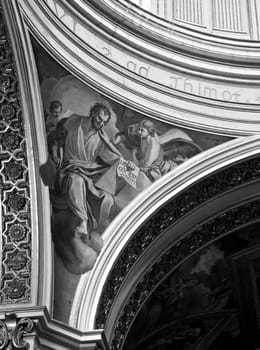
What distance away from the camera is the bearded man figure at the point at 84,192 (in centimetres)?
1062

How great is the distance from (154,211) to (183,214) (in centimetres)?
73

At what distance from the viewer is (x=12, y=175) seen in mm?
10695

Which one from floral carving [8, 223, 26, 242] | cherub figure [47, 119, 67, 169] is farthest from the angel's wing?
floral carving [8, 223, 26, 242]

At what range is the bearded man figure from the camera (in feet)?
34.8

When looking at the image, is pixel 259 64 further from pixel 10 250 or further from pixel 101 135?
pixel 10 250

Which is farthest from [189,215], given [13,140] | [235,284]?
[13,140]

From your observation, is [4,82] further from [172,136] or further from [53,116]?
[172,136]

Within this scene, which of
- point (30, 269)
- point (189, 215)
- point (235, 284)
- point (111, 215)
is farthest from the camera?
point (235, 284)

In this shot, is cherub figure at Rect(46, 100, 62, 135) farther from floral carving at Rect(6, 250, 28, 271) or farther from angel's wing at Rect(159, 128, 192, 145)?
floral carving at Rect(6, 250, 28, 271)

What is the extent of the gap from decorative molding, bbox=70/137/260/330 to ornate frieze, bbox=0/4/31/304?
2.65 feet

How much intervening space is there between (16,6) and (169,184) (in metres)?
2.82

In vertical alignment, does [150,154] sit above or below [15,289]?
above

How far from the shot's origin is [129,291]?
11.5m

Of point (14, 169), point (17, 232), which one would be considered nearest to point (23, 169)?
point (14, 169)
